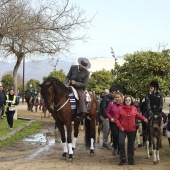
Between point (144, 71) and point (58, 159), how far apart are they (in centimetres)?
972

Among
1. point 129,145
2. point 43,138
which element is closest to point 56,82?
point 129,145

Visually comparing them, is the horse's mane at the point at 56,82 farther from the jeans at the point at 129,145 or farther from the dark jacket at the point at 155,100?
the dark jacket at the point at 155,100

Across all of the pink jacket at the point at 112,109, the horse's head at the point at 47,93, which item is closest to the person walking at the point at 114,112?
the pink jacket at the point at 112,109

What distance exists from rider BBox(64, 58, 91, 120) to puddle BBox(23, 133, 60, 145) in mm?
3945

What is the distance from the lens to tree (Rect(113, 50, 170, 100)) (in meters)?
19.2

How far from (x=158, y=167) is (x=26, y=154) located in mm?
4137

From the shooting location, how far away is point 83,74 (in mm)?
11445

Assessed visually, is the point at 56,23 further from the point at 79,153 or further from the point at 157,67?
the point at 79,153

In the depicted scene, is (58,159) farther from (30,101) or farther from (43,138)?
(30,101)

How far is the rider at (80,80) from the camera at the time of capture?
36.1ft

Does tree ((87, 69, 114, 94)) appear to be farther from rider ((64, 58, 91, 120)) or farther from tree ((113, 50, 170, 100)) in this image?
rider ((64, 58, 91, 120))

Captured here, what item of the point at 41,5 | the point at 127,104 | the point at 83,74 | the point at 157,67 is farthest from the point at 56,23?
the point at 127,104

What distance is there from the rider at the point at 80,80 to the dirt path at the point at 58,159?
1341 mm

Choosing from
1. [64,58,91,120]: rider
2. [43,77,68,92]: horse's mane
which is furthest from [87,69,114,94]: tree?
[43,77,68,92]: horse's mane
